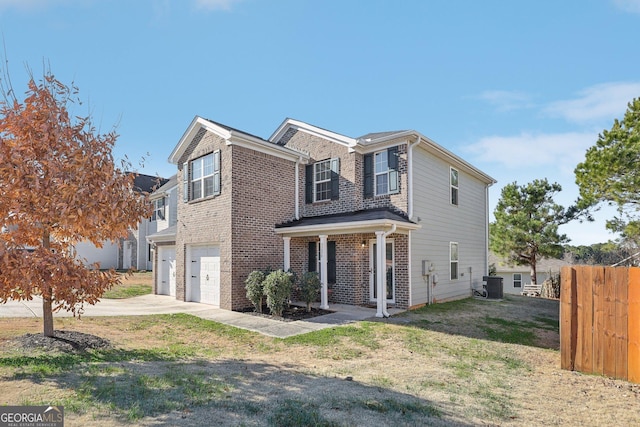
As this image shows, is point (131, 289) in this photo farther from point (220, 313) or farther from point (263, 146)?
point (263, 146)

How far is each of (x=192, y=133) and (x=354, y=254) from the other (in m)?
8.00

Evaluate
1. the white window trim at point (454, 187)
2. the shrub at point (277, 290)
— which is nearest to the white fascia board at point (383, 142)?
the white window trim at point (454, 187)

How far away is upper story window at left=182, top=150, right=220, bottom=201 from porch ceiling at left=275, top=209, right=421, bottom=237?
115 inches

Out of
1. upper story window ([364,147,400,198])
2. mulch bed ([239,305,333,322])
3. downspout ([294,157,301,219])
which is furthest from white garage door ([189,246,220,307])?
upper story window ([364,147,400,198])

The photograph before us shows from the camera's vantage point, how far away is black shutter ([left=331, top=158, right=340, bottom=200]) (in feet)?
46.7

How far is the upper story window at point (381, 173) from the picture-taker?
1302 centimetres

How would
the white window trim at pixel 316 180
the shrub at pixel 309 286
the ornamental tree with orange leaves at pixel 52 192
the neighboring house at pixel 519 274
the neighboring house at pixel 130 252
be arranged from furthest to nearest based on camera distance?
the neighboring house at pixel 519 274
the neighboring house at pixel 130 252
the white window trim at pixel 316 180
the shrub at pixel 309 286
the ornamental tree with orange leaves at pixel 52 192

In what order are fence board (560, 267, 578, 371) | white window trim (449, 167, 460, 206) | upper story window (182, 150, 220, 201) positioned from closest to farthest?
fence board (560, 267, 578, 371) → upper story window (182, 150, 220, 201) → white window trim (449, 167, 460, 206)

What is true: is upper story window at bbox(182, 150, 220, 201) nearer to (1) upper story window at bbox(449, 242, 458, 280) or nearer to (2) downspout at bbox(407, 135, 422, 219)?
(2) downspout at bbox(407, 135, 422, 219)

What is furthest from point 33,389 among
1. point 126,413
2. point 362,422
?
point 362,422

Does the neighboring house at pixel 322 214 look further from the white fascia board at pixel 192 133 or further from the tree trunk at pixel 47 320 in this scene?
the tree trunk at pixel 47 320

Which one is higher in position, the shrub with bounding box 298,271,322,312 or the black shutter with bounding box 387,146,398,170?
the black shutter with bounding box 387,146,398,170

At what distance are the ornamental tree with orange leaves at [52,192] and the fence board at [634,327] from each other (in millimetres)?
8793

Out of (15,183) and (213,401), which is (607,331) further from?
(15,183)
